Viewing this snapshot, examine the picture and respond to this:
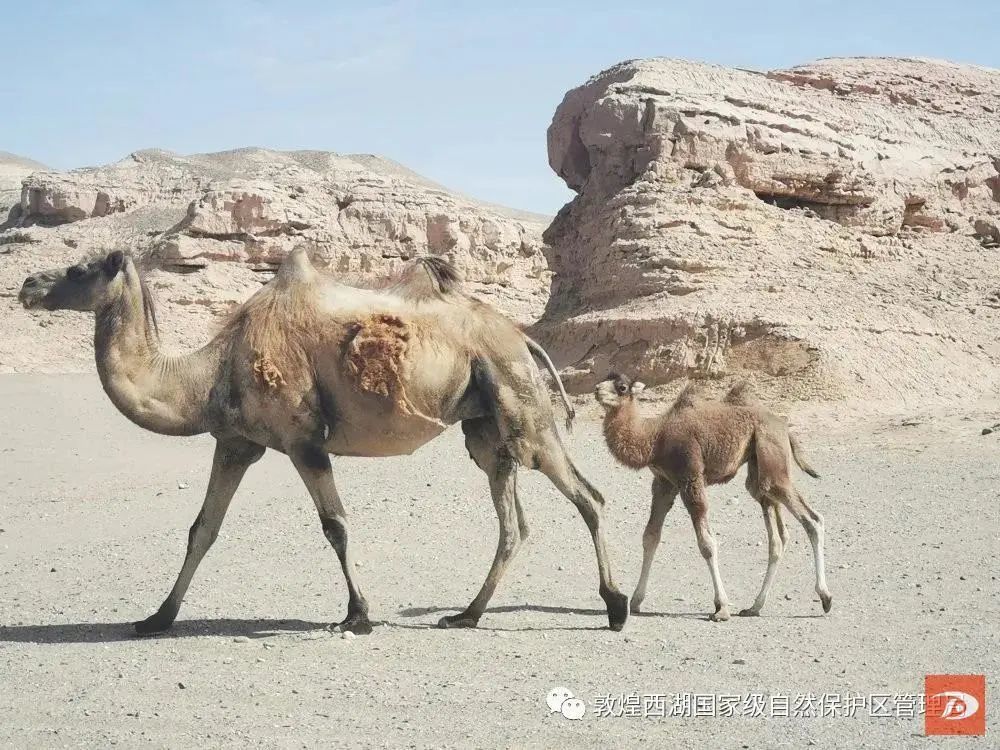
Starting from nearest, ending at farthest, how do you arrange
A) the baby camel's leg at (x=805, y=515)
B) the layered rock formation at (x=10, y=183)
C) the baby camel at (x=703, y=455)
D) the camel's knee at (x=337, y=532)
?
the camel's knee at (x=337, y=532)
the baby camel's leg at (x=805, y=515)
the baby camel at (x=703, y=455)
the layered rock formation at (x=10, y=183)

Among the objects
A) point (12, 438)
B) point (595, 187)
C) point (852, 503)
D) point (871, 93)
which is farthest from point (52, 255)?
point (852, 503)

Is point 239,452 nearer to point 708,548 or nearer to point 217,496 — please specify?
point 217,496

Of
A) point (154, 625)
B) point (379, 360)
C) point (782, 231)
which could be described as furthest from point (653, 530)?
point (782, 231)

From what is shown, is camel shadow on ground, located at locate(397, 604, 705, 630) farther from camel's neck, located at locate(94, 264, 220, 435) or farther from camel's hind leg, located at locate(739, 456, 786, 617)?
camel's neck, located at locate(94, 264, 220, 435)

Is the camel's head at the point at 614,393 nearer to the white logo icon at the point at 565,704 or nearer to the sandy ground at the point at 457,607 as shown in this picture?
the sandy ground at the point at 457,607

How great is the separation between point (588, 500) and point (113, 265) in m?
3.61

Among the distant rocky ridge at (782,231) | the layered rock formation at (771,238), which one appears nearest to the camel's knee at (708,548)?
the distant rocky ridge at (782,231)

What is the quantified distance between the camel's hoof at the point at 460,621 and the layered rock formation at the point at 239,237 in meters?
24.2

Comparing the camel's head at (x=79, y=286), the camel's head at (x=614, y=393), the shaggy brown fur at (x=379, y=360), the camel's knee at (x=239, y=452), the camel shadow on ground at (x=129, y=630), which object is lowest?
the camel shadow on ground at (x=129, y=630)

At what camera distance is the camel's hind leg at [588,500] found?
7809 mm

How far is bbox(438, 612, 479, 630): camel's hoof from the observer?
25.7ft

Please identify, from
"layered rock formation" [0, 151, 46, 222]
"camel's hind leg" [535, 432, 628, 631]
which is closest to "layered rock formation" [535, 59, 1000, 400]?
"camel's hind leg" [535, 432, 628, 631]

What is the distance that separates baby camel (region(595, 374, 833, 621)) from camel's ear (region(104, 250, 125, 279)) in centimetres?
363

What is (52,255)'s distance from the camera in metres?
36.4
